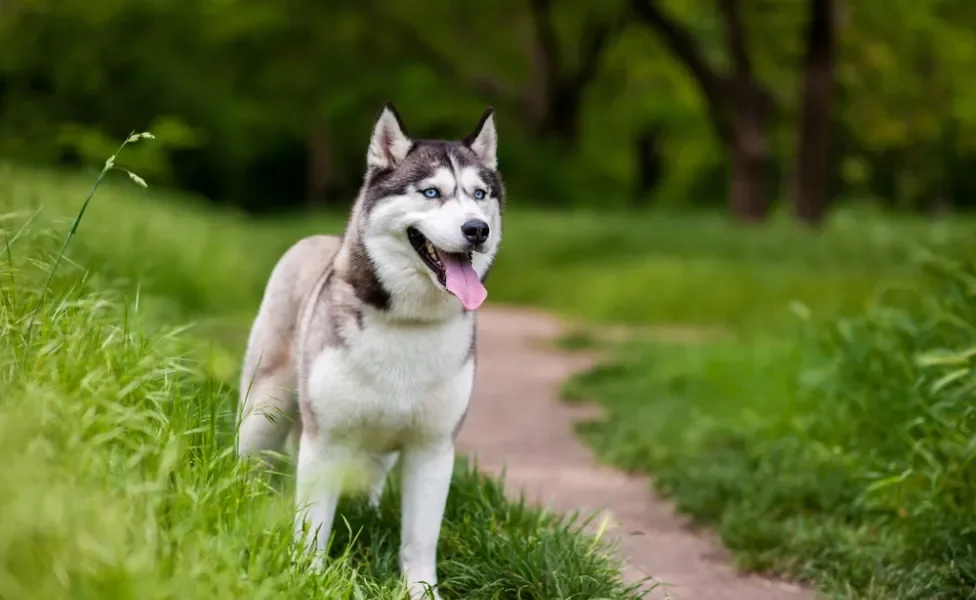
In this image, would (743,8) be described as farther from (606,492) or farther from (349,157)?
(606,492)

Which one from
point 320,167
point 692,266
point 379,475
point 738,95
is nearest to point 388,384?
point 379,475

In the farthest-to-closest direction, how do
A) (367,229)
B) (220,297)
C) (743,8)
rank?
1. (743,8)
2. (220,297)
3. (367,229)

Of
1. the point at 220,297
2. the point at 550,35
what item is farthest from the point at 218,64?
the point at 220,297

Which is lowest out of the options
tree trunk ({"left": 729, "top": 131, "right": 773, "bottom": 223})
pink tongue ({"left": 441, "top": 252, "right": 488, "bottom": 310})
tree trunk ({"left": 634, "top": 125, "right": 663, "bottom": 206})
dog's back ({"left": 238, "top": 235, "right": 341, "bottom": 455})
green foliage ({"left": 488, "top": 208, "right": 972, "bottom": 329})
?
tree trunk ({"left": 634, "top": 125, "right": 663, "bottom": 206})

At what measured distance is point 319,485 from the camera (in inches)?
131

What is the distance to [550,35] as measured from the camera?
22.3 meters

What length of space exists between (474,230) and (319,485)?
0.93 m

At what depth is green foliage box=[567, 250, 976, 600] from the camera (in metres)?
3.84

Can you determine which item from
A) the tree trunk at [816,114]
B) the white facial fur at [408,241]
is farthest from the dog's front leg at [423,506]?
the tree trunk at [816,114]

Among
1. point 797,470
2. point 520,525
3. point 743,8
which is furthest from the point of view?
point 743,8

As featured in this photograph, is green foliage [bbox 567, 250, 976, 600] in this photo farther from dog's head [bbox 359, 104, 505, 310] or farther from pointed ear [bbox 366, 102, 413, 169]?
pointed ear [bbox 366, 102, 413, 169]

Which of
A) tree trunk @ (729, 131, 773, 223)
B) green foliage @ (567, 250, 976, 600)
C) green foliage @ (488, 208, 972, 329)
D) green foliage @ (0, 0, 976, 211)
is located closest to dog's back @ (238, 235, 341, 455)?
green foliage @ (567, 250, 976, 600)

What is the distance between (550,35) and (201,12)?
7.13 meters

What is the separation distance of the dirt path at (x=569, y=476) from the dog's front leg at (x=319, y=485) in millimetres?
978
